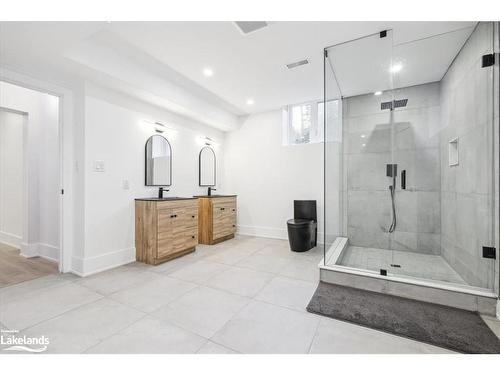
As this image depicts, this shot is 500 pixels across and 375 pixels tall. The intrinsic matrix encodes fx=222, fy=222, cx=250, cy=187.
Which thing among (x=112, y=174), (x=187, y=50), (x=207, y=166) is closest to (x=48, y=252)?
(x=112, y=174)

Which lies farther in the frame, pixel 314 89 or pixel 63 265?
pixel 314 89

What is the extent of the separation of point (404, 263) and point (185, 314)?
2.49 meters

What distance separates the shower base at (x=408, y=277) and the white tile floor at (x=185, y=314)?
7.9 inches

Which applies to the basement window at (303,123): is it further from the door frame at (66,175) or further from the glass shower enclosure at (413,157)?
the door frame at (66,175)

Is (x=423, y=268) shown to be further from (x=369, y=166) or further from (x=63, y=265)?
(x=63, y=265)

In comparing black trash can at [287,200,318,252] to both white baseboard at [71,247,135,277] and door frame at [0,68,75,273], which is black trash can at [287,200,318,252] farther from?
door frame at [0,68,75,273]

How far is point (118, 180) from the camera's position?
3.00 m

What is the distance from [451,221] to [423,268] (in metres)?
0.80

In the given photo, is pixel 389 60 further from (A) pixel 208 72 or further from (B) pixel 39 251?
(B) pixel 39 251

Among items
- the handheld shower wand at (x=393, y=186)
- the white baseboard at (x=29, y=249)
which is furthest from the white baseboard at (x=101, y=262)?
the handheld shower wand at (x=393, y=186)

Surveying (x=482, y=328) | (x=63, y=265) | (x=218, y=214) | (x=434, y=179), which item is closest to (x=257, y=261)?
(x=218, y=214)

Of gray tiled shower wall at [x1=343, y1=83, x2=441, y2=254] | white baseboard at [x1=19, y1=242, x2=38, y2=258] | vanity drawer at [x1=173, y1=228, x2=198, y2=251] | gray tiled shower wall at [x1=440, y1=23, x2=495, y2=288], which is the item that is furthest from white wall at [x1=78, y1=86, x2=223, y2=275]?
gray tiled shower wall at [x1=440, y1=23, x2=495, y2=288]

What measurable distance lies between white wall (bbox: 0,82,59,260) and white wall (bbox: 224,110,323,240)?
300 centimetres

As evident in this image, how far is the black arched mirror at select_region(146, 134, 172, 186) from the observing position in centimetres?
339
